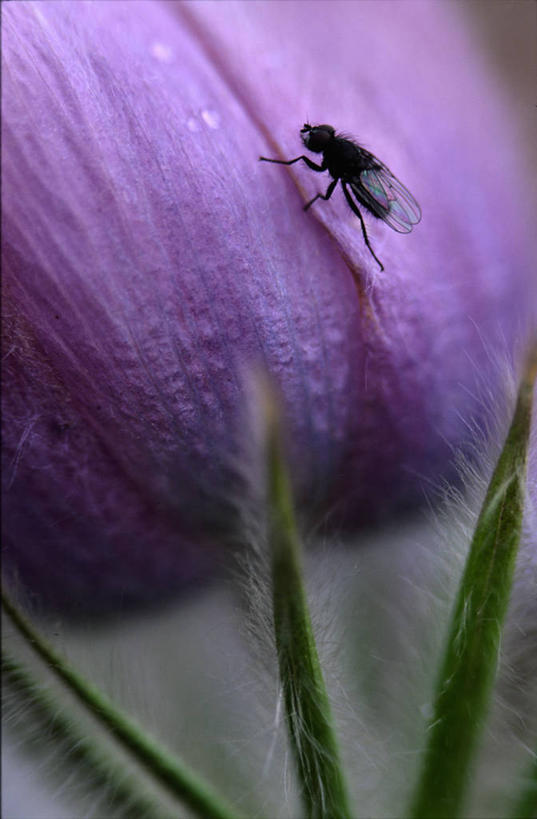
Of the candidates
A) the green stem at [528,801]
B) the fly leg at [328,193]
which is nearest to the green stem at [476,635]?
the green stem at [528,801]

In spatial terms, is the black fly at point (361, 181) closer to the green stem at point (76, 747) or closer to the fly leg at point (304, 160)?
the fly leg at point (304, 160)

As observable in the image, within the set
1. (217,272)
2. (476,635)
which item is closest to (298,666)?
(476,635)

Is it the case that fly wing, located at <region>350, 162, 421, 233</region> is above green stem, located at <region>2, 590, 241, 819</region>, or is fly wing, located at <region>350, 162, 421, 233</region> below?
above

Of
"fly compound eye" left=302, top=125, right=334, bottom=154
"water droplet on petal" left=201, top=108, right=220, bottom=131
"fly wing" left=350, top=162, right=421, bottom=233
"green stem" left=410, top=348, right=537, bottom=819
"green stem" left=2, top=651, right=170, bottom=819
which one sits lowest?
"green stem" left=410, top=348, right=537, bottom=819

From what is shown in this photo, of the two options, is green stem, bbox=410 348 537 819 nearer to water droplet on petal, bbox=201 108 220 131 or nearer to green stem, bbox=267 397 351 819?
green stem, bbox=267 397 351 819

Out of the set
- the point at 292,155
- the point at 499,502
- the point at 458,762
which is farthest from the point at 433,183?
the point at 458,762

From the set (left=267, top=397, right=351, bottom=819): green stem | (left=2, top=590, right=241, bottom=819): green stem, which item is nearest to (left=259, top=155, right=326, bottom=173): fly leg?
(left=267, top=397, right=351, bottom=819): green stem
